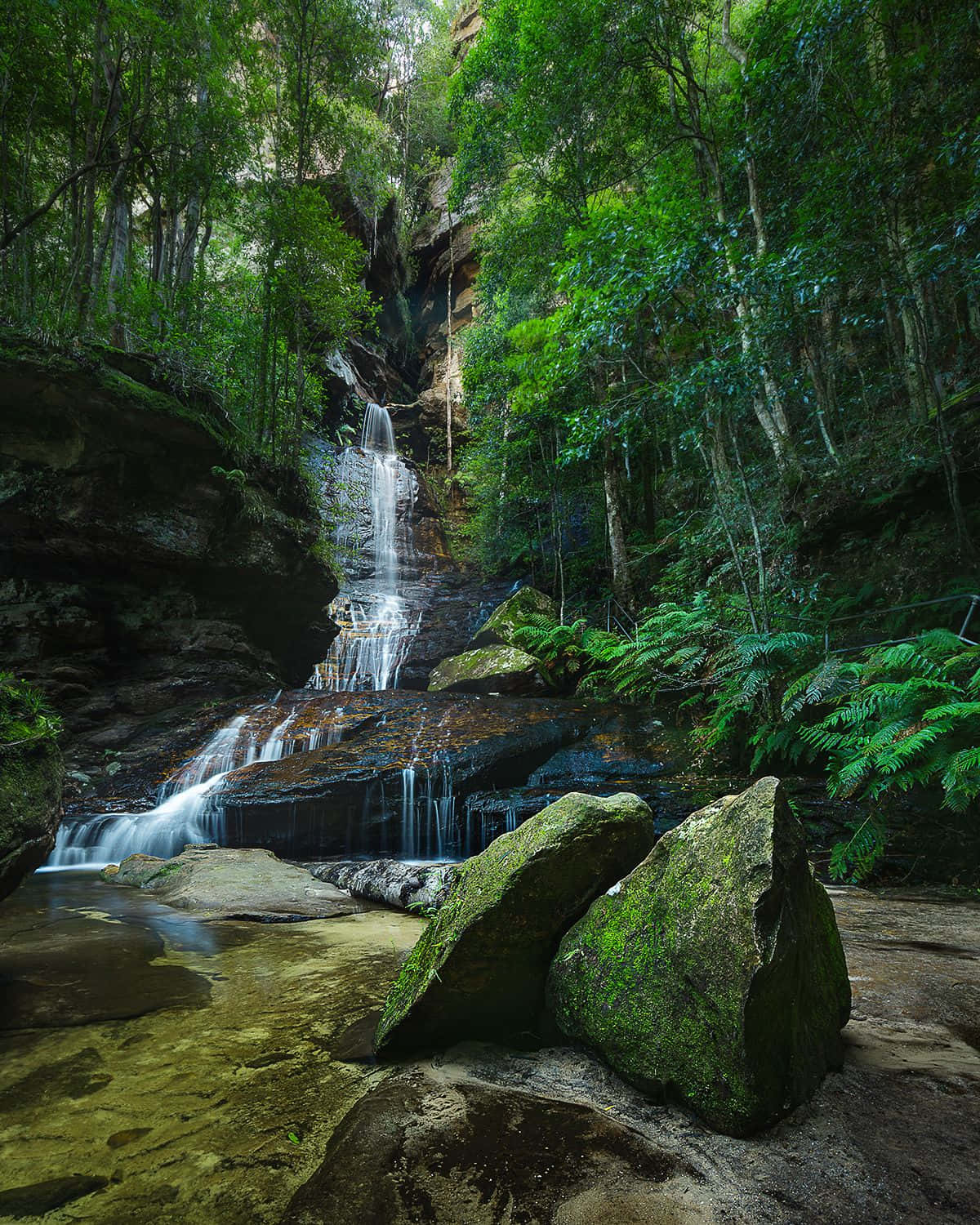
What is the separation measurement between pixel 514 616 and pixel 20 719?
10.3 metres

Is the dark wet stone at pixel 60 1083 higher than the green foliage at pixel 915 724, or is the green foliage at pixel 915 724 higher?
the green foliage at pixel 915 724

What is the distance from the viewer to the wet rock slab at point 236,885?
4.22 meters

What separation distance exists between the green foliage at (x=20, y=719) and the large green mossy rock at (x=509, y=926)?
245 centimetres

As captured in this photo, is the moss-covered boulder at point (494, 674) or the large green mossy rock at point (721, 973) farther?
the moss-covered boulder at point (494, 674)

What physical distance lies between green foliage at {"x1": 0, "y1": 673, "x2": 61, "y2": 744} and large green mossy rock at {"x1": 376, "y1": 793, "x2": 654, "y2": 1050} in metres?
2.45

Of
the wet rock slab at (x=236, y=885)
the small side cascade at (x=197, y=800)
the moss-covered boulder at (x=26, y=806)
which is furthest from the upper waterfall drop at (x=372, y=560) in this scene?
the moss-covered boulder at (x=26, y=806)

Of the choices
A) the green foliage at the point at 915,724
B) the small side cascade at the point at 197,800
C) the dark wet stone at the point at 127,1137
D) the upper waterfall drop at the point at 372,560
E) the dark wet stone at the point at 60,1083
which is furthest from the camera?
the upper waterfall drop at the point at 372,560

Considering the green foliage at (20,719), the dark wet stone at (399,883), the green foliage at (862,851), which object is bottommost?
the dark wet stone at (399,883)

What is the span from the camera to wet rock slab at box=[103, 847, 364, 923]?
13.8 feet

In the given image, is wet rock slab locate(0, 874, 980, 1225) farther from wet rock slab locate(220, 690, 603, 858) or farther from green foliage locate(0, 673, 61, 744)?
wet rock slab locate(220, 690, 603, 858)

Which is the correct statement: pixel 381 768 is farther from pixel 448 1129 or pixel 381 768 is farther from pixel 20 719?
pixel 448 1129

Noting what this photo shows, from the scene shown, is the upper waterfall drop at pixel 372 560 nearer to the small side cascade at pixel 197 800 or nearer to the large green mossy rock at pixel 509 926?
the small side cascade at pixel 197 800

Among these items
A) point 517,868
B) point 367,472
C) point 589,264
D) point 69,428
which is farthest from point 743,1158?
point 367,472

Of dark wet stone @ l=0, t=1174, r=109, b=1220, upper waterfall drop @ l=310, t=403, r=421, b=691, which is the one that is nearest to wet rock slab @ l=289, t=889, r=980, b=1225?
dark wet stone @ l=0, t=1174, r=109, b=1220
